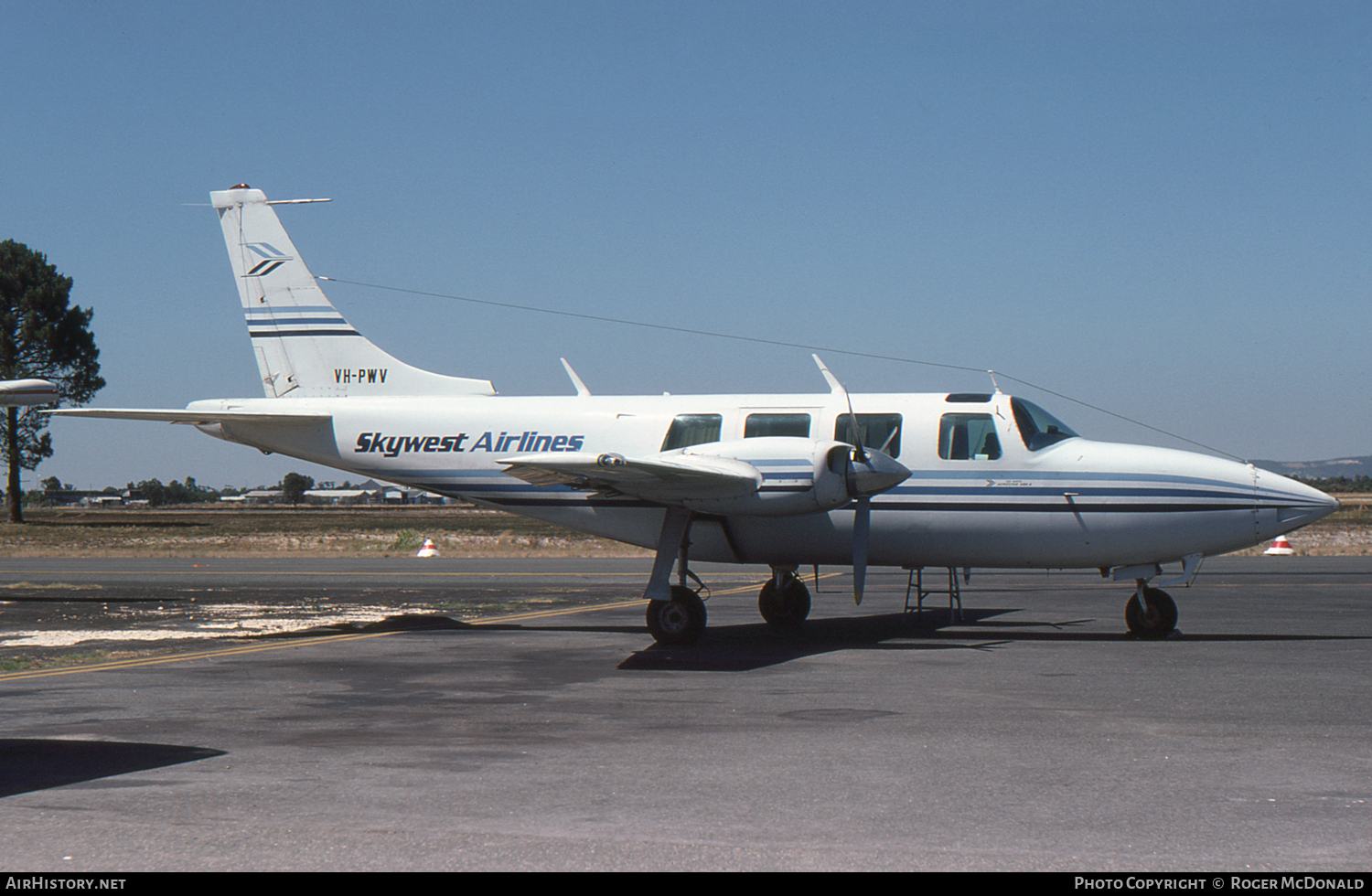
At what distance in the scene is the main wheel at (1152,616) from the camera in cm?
1555

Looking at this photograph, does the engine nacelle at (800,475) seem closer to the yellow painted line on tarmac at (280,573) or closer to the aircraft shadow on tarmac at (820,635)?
the aircraft shadow on tarmac at (820,635)

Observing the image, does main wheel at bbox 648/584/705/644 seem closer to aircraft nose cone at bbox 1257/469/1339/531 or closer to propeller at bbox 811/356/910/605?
propeller at bbox 811/356/910/605

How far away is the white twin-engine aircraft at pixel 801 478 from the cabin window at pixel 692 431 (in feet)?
0.07

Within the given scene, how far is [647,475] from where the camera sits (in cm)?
1470

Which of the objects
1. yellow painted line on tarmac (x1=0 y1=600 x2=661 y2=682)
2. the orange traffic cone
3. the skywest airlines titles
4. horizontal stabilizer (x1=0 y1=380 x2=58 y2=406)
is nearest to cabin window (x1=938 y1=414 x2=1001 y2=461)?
the skywest airlines titles

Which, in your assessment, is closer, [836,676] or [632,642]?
[836,676]

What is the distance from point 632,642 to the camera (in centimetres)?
1606

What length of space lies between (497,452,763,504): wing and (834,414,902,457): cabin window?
76.0 inches

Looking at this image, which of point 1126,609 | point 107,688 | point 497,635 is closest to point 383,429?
point 497,635

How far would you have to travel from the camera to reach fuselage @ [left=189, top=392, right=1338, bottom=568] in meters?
15.4

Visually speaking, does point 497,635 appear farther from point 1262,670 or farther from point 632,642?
point 1262,670

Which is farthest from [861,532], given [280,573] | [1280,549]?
[1280,549]

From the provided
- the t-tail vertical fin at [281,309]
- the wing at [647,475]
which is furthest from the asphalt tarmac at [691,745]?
the t-tail vertical fin at [281,309]

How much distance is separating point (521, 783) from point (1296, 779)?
4880 mm
